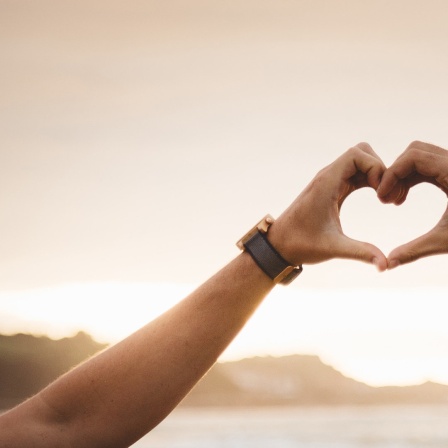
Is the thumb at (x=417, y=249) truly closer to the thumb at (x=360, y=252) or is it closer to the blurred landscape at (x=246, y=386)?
the thumb at (x=360, y=252)

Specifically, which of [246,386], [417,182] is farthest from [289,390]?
[417,182]

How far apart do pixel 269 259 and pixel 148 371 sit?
1.54 feet

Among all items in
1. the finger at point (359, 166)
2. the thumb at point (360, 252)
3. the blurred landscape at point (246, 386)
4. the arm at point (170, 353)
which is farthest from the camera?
the blurred landscape at point (246, 386)

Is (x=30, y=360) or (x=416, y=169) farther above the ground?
(x=30, y=360)

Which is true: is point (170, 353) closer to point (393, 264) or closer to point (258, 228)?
point (258, 228)

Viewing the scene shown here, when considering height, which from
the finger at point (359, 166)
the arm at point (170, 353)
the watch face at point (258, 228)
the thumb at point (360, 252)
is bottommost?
the thumb at point (360, 252)

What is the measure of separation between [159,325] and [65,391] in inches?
12.3

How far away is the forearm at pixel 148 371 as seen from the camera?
6.81ft

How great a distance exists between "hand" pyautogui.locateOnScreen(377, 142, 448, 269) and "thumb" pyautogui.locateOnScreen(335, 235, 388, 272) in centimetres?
4

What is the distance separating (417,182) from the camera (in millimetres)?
2268

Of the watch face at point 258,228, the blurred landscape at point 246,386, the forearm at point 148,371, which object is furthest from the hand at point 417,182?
the blurred landscape at point 246,386

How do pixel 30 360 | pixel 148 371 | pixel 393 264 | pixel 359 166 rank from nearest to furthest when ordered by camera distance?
pixel 393 264 → pixel 148 371 → pixel 359 166 → pixel 30 360

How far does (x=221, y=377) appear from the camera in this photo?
101m

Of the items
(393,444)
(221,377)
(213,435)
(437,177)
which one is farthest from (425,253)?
(221,377)
